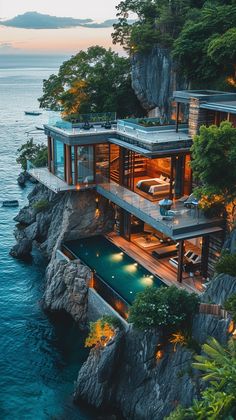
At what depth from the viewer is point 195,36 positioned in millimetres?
36656

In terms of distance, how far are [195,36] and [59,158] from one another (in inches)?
573

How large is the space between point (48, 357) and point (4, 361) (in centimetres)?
257

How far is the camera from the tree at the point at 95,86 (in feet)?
163

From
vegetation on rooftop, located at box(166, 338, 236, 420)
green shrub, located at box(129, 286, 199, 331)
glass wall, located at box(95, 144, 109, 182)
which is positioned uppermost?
glass wall, located at box(95, 144, 109, 182)

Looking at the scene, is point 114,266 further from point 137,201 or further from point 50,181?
point 50,181

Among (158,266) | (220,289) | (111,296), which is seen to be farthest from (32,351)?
(220,289)

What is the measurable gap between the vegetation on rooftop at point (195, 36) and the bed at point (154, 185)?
8.87 m

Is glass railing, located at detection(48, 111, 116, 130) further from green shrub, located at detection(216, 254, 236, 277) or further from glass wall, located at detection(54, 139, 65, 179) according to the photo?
green shrub, located at detection(216, 254, 236, 277)

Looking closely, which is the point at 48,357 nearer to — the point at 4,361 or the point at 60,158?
the point at 4,361

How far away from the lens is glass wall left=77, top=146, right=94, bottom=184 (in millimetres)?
34500

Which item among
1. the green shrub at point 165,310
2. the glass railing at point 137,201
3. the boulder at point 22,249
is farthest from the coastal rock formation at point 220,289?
the boulder at point 22,249

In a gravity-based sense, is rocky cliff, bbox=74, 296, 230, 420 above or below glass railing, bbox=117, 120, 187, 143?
below

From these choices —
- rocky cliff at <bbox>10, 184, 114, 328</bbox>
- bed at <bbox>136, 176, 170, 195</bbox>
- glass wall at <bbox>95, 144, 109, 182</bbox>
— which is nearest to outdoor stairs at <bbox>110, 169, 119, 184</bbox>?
glass wall at <bbox>95, 144, 109, 182</bbox>

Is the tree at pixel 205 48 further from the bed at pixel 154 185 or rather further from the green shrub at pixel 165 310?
the green shrub at pixel 165 310
